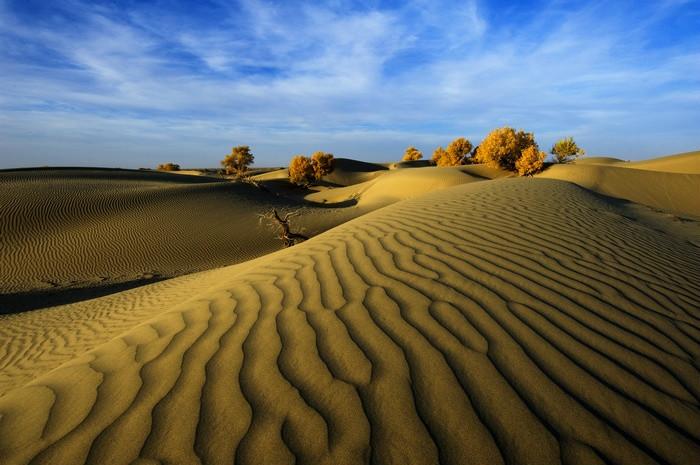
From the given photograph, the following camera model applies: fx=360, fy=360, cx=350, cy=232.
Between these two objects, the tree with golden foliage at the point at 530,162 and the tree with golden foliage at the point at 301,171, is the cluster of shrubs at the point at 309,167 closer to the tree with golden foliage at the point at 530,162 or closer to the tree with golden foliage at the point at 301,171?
the tree with golden foliage at the point at 301,171

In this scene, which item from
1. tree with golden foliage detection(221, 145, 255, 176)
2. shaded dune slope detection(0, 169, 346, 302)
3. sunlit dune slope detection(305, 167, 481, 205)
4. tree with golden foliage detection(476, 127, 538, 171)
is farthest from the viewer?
tree with golden foliage detection(221, 145, 255, 176)

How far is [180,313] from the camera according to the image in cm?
287

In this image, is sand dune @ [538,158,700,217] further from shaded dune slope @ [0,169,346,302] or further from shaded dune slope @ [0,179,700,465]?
shaded dune slope @ [0,179,700,465]

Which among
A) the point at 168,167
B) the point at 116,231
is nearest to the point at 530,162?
the point at 116,231

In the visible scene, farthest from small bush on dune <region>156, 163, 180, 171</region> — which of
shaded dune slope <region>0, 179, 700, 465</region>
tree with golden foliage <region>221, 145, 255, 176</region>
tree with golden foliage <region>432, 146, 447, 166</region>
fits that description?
shaded dune slope <region>0, 179, 700, 465</region>

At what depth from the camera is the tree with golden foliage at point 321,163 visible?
112ft

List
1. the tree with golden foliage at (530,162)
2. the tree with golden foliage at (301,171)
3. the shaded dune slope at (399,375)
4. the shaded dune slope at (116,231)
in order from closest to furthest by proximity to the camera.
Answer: the shaded dune slope at (399,375) → the shaded dune slope at (116,231) → the tree with golden foliage at (530,162) → the tree with golden foliage at (301,171)

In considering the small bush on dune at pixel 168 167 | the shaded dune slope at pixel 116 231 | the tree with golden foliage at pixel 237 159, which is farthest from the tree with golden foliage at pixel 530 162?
the small bush on dune at pixel 168 167

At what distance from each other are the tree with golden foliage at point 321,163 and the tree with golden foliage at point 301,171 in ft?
1.79

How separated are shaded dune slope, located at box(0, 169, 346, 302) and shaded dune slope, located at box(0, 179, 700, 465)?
792 cm

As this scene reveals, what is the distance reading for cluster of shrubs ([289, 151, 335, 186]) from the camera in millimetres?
32875

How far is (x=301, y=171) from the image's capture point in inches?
1298

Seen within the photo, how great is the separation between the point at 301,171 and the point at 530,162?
19.3m

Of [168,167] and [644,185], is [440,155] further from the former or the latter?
[168,167]
